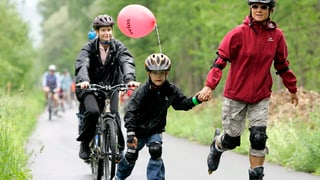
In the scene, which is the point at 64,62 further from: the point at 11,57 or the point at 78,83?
the point at 78,83

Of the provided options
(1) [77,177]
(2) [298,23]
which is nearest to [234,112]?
(1) [77,177]

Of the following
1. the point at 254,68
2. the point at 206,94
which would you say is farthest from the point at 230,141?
the point at 254,68

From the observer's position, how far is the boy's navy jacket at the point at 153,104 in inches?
309

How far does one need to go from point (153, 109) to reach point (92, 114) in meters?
1.31

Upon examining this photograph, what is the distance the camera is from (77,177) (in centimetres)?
1044

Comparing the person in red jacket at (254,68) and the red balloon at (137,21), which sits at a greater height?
the red balloon at (137,21)

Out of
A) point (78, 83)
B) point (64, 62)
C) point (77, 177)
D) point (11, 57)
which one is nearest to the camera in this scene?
point (78, 83)

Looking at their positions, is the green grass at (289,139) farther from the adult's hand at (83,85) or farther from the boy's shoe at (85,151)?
the adult's hand at (83,85)

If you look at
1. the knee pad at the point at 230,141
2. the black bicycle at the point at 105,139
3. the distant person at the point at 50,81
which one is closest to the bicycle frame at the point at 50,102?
the distant person at the point at 50,81

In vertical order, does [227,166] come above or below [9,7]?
below

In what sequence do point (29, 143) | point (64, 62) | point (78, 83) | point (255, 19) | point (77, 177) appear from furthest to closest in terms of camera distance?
1. point (64, 62)
2. point (29, 143)
3. point (77, 177)
4. point (78, 83)
5. point (255, 19)

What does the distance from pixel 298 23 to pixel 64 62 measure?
56804 mm

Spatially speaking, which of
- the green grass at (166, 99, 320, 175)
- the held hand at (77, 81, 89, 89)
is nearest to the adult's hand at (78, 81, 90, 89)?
the held hand at (77, 81, 89, 89)

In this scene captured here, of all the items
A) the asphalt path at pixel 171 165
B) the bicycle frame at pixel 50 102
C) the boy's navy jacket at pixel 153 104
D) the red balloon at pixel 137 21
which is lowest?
the bicycle frame at pixel 50 102
